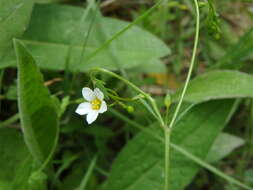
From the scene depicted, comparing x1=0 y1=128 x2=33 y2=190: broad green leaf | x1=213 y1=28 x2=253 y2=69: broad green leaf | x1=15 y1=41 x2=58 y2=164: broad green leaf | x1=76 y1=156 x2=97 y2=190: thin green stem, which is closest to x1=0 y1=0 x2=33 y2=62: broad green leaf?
x1=15 y1=41 x2=58 y2=164: broad green leaf

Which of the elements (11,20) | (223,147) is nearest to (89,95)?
(11,20)

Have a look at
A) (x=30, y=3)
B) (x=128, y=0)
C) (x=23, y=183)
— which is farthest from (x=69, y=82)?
(x=128, y=0)

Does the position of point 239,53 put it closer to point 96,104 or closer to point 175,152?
point 175,152

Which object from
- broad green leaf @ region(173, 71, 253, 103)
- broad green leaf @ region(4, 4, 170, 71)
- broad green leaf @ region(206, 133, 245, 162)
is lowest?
broad green leaf @ region(206, 133, 245, 162)

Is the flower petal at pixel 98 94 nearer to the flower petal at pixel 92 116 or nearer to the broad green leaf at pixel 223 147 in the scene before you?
the flower petal at pixel 92 116

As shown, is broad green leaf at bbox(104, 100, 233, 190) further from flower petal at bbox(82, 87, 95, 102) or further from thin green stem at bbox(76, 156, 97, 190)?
flower petal at bbox(82, 87, 95, 102)

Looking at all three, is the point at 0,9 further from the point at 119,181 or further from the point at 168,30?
the point at 168,30
